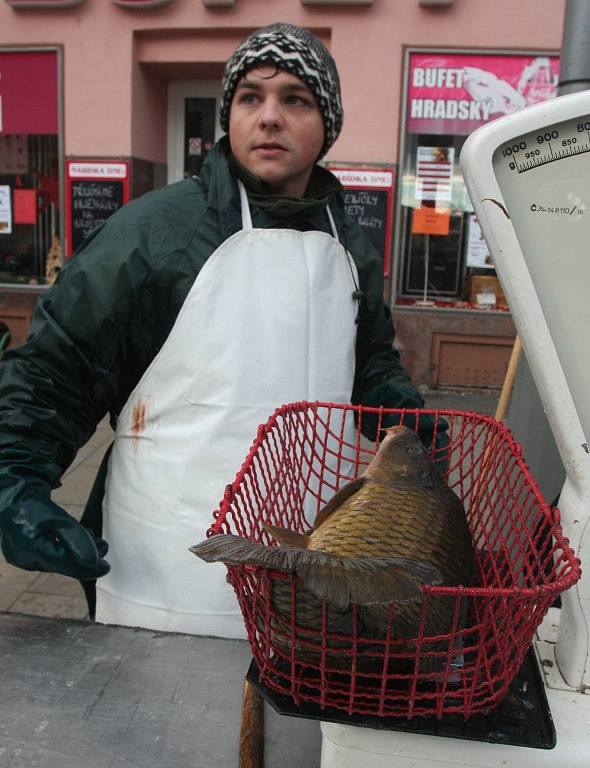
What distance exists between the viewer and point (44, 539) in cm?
143

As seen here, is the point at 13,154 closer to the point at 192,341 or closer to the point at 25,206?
the point at 25,206

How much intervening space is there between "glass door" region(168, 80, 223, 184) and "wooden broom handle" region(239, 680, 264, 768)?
21.1 ft

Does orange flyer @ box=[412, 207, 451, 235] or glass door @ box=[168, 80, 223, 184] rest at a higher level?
glass door @ box=[168, 80, 223, 184]

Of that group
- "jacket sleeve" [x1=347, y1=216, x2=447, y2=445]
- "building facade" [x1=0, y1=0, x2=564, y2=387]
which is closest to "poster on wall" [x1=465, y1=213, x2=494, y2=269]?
"building facade" [x1=0, y1=0, x2=564, y2=387]

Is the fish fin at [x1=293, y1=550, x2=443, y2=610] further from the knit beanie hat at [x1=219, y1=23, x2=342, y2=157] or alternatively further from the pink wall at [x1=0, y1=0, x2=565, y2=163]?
the pink wall at [x1=0, y1=0, x2=565, y2=163]

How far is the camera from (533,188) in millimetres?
968

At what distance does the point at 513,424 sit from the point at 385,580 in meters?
2.87

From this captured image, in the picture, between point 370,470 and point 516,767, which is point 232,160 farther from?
point 516,767

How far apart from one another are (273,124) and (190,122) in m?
5.85

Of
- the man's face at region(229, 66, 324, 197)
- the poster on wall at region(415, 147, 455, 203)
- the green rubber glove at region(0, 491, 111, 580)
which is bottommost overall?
the green rubber glove at region(0, 491, 111, 580)

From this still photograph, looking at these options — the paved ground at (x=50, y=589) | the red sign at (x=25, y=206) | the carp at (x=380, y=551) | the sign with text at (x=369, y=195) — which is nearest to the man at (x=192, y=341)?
the carp at (x=380, y=551)

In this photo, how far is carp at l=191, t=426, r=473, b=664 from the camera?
77 cm

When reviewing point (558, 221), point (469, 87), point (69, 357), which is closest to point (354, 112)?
point (469, 87)

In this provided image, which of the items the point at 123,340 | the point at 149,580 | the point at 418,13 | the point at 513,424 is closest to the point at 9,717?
the point at 149,580
